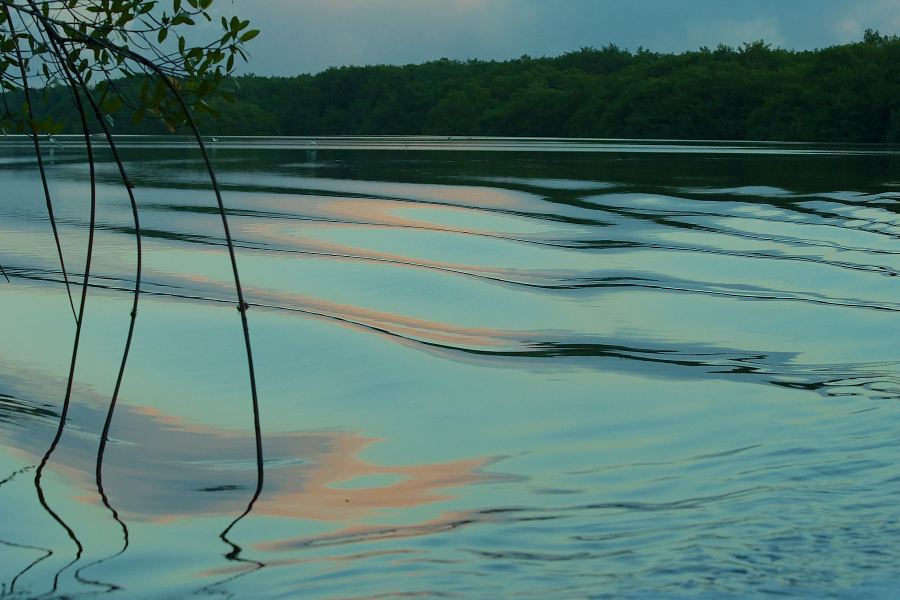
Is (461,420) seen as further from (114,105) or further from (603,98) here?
(603,98)

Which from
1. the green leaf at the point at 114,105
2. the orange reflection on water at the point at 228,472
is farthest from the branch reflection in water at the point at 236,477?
the green leaf at the point at 114,105

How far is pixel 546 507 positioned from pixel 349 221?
10.1m

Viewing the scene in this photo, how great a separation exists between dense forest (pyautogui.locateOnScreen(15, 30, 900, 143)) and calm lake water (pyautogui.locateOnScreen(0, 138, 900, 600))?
35.0 meters

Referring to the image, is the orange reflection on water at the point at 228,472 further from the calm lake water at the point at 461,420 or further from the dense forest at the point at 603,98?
the dense forest at the point at 603,98

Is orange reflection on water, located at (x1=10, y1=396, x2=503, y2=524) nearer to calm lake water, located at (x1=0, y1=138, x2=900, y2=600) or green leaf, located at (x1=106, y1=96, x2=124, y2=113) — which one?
calm lake water, located at (x1=0, y1=138, x2=900, y2=600)

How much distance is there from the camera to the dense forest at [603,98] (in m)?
61.9

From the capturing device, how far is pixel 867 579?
9.80 ft

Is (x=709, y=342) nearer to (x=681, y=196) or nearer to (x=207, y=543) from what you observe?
(x=207, y=543)

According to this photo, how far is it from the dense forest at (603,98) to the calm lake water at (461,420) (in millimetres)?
35014

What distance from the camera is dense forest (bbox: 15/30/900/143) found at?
6191 centimetres

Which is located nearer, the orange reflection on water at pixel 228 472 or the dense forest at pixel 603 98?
the orange reflection on water at pixel 228 472

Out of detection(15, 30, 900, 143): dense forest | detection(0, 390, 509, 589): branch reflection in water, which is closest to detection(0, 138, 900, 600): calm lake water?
detection(0, 390, 509, 589): branch reflection in water

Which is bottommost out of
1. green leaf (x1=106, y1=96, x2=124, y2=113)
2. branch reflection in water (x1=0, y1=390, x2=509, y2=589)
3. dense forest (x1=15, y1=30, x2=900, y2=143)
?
branch reflection in water (x1=0, y1=390, x2=509, y2=589)

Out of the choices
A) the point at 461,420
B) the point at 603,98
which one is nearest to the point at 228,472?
the point at 461,420
